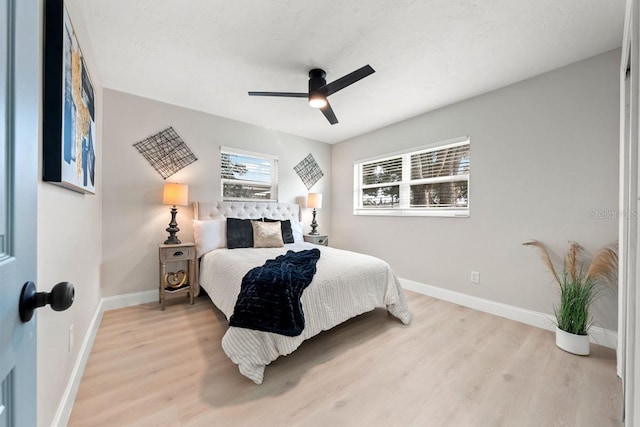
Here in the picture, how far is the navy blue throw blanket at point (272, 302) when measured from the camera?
1.73m

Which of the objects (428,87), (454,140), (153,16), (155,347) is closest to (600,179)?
(454,140)

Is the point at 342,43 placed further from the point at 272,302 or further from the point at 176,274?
the point at 176,274

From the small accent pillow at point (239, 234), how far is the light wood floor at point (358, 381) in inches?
39.8

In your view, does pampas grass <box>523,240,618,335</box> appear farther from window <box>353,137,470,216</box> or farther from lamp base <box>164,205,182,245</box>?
lamp base <box>164,205,182,245</box>

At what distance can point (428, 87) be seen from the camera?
9.02ft

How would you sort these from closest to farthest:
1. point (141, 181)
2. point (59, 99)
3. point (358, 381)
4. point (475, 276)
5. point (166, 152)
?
point (59, 99), point (358, 381), point (475, 276), point (141, 181), point (166, 152)

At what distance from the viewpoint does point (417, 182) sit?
361cm

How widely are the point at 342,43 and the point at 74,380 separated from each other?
2928 millimetres

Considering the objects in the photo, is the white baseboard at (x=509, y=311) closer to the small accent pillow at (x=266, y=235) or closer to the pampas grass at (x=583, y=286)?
the pampas grass at (x=583, y=286)

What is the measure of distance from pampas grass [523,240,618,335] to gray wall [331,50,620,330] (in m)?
0.11

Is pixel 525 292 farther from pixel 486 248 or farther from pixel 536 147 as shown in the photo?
pixel 536 147

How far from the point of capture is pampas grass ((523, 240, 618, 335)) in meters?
2.02

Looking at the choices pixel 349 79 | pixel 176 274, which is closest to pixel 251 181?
pixel 176 274

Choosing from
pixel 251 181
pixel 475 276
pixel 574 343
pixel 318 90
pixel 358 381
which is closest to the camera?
pixel 358 381
